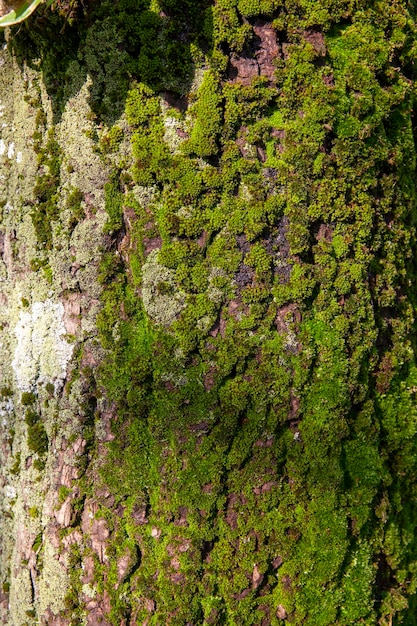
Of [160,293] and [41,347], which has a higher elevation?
[160,293]

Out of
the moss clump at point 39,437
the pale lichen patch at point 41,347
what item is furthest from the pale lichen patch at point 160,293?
the moss clump at point 39,437

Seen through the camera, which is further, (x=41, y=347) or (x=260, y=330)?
(x=41, y=347)

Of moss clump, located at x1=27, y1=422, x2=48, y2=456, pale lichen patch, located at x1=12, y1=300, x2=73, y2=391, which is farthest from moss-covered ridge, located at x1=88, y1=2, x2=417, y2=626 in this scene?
moss clump, located at x1=27, y1=422, x2=48, y2=456

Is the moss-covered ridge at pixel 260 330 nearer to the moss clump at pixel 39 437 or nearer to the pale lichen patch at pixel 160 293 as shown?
the pale lichen patch at pixel 160 293

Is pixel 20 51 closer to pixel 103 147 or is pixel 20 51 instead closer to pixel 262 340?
pixel 103 147

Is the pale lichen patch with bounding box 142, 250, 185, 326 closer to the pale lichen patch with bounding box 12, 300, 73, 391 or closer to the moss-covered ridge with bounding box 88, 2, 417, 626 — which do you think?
the moss-covered ridge with bounding box 88, 2, 417, 626

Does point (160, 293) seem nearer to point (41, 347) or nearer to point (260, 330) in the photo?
point (260, 330)

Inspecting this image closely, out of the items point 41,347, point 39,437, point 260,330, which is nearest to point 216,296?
point 260,330

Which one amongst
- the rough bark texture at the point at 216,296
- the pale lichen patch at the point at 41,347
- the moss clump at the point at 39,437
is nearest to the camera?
the rough bark texture at the point at 216,296
